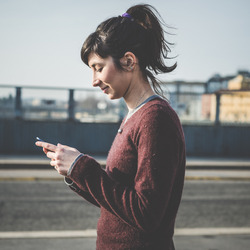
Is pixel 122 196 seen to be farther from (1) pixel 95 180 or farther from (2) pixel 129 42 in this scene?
(2) pixel 129 42

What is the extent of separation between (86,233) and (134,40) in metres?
3.74

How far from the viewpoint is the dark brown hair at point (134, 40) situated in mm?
1334

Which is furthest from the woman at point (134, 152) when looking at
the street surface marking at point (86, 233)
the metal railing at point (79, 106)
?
the metal railing at point (79, 106)

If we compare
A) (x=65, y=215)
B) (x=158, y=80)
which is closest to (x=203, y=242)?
(x=65, y=215)

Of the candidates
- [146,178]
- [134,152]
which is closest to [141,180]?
[146,178]

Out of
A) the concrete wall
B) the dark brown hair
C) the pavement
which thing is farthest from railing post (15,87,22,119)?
the dark brown hair

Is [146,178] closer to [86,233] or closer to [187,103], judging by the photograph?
[86,233]

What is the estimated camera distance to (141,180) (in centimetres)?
121

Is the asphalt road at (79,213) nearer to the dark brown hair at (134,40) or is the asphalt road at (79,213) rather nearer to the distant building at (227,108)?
the dark brown hair at (134,40)

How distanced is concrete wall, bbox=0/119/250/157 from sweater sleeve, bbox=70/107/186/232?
11101 millimetres

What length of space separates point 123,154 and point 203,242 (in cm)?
342

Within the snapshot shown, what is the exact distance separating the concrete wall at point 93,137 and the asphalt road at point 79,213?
4.36 m

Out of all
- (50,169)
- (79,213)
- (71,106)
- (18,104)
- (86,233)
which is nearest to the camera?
(86,233)

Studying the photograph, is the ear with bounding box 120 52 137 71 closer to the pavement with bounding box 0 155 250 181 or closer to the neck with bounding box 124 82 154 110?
the neck with bounding box 124 82 154 110
